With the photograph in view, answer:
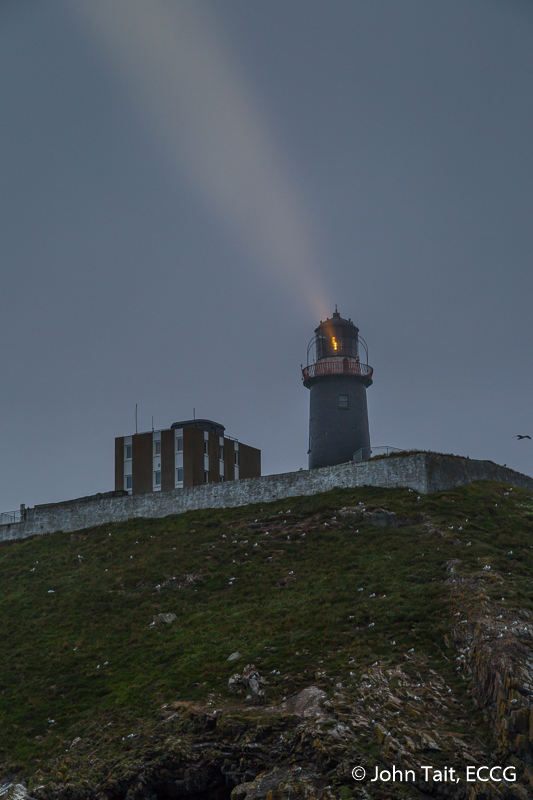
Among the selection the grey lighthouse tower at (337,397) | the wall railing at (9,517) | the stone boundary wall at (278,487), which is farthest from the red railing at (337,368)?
the wall railing at (9,517)

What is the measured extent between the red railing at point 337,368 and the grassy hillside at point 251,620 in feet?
39.1

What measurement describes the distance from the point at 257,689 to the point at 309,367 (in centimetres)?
3271

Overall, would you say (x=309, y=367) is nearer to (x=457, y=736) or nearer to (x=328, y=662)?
(x=328, y=662)

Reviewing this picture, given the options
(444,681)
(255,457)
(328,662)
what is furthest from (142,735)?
(255,457)

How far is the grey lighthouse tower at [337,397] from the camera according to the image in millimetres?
52938

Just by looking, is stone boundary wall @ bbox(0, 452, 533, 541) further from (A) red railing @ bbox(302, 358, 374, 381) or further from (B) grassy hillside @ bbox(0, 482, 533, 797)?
(A) red railing @ bbox(302, 358, 374, 381)

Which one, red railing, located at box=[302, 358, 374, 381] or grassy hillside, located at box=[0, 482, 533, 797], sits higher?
red railing, located at box=[302, 358, 374, 381]

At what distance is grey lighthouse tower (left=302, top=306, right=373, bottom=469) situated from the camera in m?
→ 52.9

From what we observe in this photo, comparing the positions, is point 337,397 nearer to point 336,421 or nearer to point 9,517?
point 336,421

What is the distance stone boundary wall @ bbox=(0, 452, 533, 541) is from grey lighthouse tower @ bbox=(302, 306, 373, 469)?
6009 millimetres

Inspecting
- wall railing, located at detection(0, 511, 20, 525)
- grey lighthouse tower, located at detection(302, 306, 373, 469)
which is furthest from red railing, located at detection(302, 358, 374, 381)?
wall railing, located at detection(0, 511, 20, 525)

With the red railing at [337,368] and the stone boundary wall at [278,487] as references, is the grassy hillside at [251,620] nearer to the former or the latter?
the stone boundary wall at [278,487]

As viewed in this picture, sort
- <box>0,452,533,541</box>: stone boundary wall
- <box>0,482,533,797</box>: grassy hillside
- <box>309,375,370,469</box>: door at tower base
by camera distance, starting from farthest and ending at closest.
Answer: <box>309,375,370,469</box>: door at tower base → <box>0,452,533,541</box>: stone boundary wall → <box>0,482,533,797</box>: grassy hillside

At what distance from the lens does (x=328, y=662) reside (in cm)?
2656
